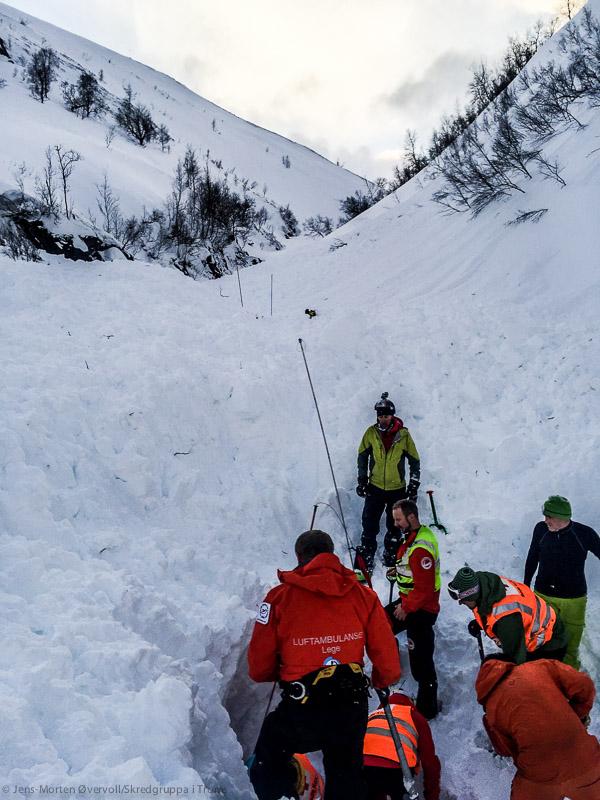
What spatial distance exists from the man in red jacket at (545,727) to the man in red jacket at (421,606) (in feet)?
4.38

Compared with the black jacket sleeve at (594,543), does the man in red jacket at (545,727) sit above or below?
below

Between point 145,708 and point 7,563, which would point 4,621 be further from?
point 145,708

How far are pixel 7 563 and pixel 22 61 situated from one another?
4175 cm

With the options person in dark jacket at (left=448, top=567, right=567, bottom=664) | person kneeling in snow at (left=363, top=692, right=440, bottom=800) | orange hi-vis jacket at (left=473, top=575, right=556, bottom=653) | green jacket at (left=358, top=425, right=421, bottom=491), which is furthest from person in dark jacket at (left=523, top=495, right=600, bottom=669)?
green jacket at (left=358, top=425, right=421, bottom=491)

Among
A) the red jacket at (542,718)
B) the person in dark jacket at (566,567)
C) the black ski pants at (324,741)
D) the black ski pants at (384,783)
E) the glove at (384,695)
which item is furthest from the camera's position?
the person in dark jacket at (566,567)

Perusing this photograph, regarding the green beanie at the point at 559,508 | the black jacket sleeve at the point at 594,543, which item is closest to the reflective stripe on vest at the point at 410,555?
the green beanie at the point at 559,508

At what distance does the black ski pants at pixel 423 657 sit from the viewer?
420 centimetres

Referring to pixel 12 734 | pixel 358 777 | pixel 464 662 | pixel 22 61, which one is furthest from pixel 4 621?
pixel 22 61

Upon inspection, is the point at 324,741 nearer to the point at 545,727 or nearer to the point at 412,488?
the point at 545,727

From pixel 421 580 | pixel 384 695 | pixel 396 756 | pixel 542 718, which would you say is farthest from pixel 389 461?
pixel 542 718

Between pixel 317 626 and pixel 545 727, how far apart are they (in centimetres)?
131

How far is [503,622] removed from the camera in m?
3.29

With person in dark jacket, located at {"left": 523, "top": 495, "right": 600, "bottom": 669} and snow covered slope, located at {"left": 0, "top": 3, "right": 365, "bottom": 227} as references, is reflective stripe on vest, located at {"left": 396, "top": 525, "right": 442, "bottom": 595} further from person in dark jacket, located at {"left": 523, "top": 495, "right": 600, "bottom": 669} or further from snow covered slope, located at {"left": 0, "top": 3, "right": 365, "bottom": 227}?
snow covered slope, located at {"left": 0, "top": 3, "right": 365, "bottom": 227}

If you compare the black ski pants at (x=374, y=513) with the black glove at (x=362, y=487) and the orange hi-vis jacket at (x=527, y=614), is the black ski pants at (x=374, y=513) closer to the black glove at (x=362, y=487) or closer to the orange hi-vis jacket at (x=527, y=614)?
the black glove at (x=362, y=487)
